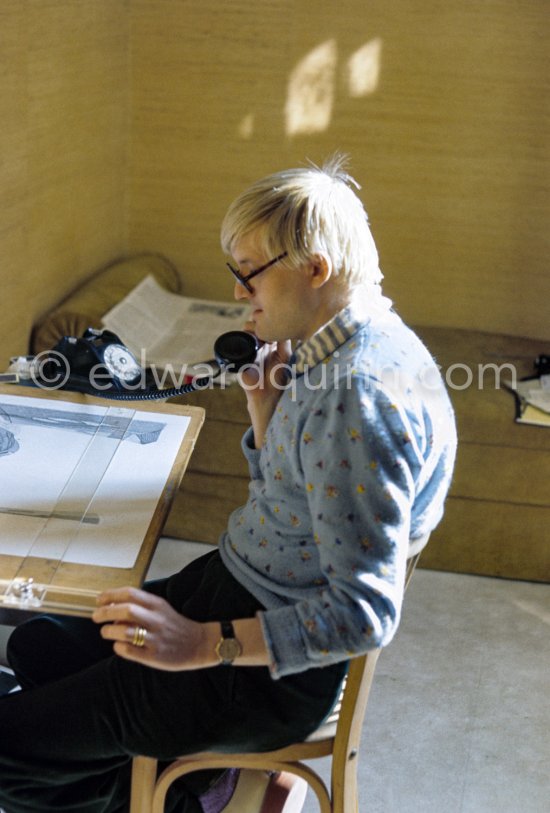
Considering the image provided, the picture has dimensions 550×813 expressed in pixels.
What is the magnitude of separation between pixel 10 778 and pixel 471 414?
1.74 meters

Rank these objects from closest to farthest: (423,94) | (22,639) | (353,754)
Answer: (353,754), (22,639), (423,94)

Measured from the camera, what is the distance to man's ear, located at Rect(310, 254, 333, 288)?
143 cm

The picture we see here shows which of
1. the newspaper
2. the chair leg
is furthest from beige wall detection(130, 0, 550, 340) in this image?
the chair leg

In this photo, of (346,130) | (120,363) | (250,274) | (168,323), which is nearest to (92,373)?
(120,363)

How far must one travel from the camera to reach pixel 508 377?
305cm

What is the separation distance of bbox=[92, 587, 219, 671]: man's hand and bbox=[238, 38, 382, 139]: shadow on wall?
7.77 ft

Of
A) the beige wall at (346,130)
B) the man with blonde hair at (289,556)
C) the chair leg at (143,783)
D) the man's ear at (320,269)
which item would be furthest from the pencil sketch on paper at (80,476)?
the beige wall at (346,130)

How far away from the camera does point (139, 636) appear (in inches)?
51.0

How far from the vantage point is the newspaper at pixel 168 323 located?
2932mm

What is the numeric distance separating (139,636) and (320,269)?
1.87ft

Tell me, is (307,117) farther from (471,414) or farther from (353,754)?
(353,754)

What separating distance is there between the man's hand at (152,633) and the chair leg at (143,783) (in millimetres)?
272

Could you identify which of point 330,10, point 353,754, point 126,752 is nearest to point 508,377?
point 330,10

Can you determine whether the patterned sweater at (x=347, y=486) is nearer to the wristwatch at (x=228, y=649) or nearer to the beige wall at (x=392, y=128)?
the wristwatch at (x=228, y=649)
